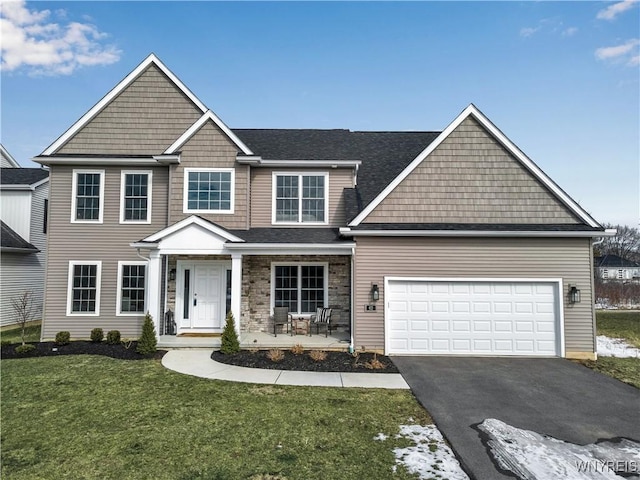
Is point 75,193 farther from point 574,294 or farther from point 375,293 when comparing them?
point 574,294

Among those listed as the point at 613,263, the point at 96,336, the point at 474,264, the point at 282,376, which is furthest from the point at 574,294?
the point at 613,263

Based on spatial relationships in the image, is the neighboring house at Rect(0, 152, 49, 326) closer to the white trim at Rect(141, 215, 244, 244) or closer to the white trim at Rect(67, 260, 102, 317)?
the white trim at Rect(67, 260, 102, 317)

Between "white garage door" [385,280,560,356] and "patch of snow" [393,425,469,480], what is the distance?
479 cm

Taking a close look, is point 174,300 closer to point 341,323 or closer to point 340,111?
point 341,323

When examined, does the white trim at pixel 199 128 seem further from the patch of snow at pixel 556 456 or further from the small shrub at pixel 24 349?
the patch of snow at pixel 556 456

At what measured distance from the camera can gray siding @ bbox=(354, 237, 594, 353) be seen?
10.1 meters

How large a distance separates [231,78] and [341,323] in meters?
13.4

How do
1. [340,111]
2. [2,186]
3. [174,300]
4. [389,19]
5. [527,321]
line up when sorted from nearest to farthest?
1. [527,321]
2. [174,300]
3. [389,19]
4. [2,186]
5. [340,111]

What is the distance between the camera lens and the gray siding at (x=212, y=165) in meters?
11.9

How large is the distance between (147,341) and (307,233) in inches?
225

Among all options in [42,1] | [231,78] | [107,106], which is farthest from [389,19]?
[42,1]

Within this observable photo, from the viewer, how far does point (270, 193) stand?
12633mm

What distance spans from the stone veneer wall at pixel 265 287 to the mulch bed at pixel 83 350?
3.03m

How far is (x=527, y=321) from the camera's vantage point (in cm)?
1012
